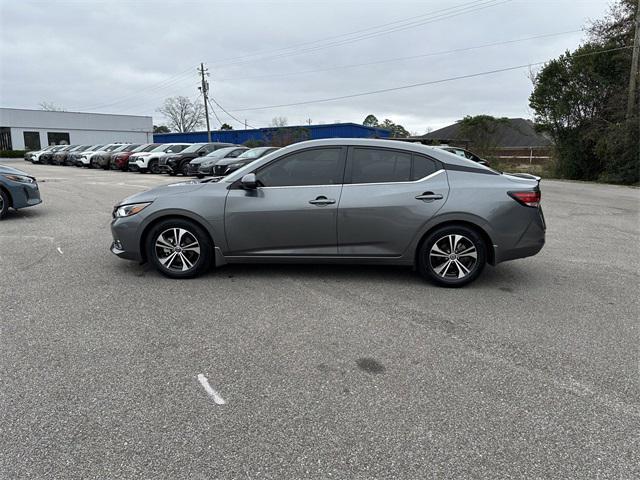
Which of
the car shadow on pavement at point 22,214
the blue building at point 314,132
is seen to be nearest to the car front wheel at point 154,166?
the car shadow on pavement at point 22,214

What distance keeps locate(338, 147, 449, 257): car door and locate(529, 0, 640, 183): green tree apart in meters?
19.9

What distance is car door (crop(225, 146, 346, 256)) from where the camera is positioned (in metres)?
5.03

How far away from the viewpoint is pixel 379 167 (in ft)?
16.8

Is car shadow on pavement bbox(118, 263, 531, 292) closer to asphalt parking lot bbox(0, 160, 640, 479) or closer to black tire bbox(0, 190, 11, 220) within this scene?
asphalt parking lot bbox(0, 160, 640, 479)

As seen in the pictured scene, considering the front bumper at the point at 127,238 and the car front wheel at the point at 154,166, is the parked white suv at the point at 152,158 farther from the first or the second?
the front bumper at the point at 127,238

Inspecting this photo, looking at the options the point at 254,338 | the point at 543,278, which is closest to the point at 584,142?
the point at 543,278

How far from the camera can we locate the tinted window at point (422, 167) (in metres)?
5.09

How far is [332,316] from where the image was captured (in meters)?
4.23

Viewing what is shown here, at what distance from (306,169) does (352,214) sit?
0.73 metres

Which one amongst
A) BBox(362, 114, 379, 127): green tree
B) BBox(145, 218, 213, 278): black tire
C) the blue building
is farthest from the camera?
BBox(362, 114, 379, 127): green tree

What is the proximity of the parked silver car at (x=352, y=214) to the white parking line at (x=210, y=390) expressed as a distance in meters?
2.18

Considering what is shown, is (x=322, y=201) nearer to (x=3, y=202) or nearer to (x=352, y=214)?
(x=352, y=214)

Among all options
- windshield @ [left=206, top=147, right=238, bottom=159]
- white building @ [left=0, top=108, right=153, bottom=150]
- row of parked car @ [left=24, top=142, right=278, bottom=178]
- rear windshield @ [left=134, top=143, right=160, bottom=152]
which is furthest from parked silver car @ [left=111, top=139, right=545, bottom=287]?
white building @ [left=0, top=108, right=153, bottom=150]

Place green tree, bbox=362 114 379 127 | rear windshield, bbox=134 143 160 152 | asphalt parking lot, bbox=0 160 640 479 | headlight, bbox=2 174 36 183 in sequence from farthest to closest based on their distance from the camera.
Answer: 1. green tree, bbox=362 114 379 127
2. rear windshield, bbox=134 143 160 152
3. headlight, bbox=2 174 36 183
4. asphalt parking lot, bbox=0 160 640 479
